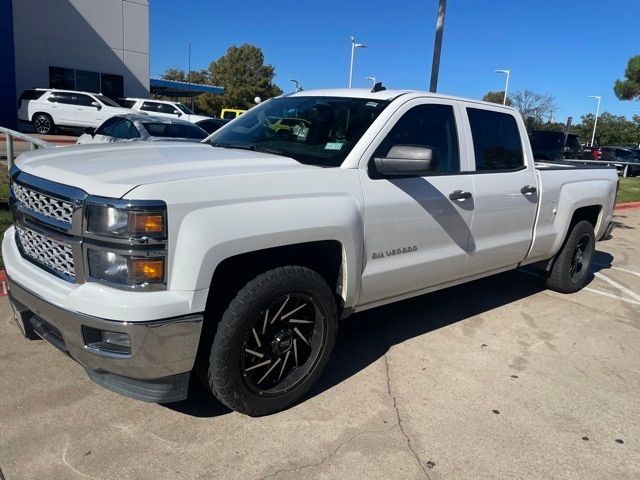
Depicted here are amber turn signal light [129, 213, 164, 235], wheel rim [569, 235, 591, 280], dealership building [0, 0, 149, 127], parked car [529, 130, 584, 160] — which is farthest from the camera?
dealership building [0, 0, 149, 127]

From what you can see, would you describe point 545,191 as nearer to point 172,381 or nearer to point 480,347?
point 480,347

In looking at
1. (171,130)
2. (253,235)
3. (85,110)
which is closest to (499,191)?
(253,235)

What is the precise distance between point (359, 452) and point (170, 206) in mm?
1631

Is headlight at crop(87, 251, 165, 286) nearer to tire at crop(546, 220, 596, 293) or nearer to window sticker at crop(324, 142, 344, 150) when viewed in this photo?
window sticker at crop(324, 142, 344, 150)

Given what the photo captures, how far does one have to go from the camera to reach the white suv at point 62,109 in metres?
22.1

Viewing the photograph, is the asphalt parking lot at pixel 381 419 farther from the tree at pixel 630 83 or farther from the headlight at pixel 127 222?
the tree at pixel 630 83

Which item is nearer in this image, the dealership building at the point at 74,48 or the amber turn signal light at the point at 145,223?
the amber turn signal light at the point at 145,223

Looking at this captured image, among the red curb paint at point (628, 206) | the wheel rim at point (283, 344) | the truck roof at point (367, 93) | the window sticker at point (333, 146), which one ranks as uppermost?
the truck roof at point (367, 93)

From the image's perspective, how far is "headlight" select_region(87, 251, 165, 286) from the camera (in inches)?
101

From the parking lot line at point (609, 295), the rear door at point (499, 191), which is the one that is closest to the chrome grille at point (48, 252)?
the rear door at point (499, 191)

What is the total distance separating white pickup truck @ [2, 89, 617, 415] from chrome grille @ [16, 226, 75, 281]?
0.04 ft

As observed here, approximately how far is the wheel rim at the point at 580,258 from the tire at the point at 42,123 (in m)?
21.8

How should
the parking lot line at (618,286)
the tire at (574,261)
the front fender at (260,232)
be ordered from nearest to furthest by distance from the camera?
the front fender at (260,232) < the tire at (574,261) < the parking lot line at (618,286)

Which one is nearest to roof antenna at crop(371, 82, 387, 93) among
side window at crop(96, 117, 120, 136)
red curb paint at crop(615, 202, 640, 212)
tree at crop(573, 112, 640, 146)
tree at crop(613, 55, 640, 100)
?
side window at crop(96, 117, 120, 136)
